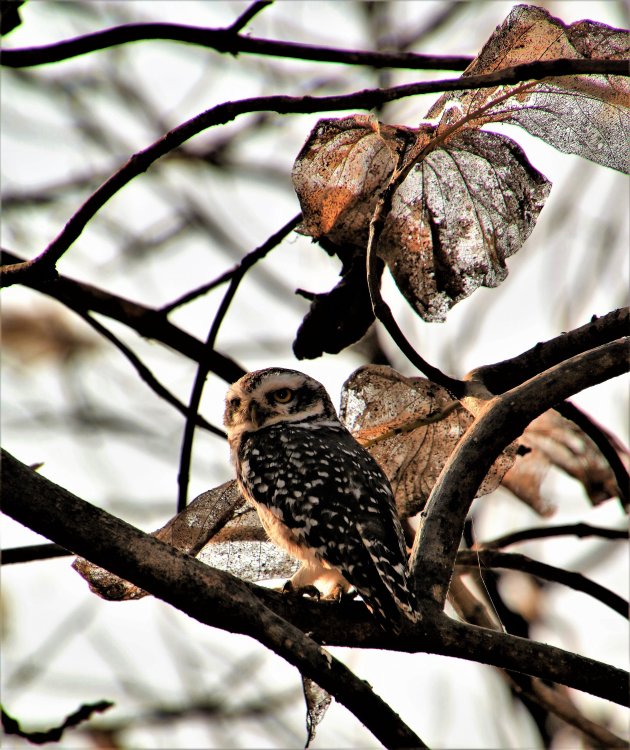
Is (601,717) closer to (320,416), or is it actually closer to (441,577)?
(320,416)

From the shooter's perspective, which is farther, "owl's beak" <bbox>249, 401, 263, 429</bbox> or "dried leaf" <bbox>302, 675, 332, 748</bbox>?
"owl's beak" <bbox>249, 401, 263, 429</bbox>

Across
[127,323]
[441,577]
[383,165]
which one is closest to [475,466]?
[441,577]

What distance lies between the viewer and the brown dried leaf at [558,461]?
3.53 m

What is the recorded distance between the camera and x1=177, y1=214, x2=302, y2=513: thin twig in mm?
2969

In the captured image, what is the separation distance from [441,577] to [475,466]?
29cm

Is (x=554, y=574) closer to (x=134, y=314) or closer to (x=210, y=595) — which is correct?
(x=210, y=595)

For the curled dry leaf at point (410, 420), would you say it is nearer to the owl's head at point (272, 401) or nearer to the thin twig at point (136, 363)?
the thin twig at point (136, 363)

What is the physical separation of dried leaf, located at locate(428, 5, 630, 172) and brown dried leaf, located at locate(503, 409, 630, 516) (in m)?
1.26

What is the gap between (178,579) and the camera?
1.78 m

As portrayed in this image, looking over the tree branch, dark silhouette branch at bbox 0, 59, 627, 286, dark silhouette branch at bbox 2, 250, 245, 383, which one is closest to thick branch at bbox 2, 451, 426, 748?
dark silhouette branch at bbox 0, 59, 627, 286

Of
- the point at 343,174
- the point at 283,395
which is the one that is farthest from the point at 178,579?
the point at 283,395

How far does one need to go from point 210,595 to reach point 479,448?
2.72 ft

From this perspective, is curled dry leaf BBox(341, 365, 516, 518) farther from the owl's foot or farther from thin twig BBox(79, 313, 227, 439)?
thin twig BBox(79, 313, 227, 439)

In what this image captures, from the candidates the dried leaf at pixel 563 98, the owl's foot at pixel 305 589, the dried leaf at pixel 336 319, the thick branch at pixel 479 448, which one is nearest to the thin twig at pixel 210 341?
the dried leaf at pixel 336 319
